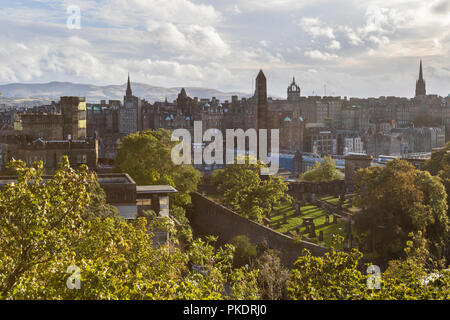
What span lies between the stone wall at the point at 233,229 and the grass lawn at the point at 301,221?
254cm

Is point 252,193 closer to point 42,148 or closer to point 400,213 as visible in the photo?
point 400,213

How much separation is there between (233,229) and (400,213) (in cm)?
811

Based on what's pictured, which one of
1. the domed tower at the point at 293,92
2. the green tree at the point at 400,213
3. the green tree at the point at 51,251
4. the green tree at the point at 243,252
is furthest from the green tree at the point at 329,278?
the domed tower at the point at 293,92

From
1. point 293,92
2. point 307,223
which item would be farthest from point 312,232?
point 293,92

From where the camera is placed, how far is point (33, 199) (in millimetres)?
8156

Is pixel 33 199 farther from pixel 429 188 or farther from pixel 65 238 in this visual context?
pixel 429 188

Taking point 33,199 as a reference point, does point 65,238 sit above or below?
below

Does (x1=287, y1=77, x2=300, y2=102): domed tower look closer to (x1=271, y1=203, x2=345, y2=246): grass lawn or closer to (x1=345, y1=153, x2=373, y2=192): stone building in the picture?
(x1=345, y1=153, x2=373, y2=192): stone building

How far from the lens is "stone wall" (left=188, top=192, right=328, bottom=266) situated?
2370cm

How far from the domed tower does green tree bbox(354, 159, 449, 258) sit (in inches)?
4095

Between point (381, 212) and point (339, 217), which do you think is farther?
point (339, 217)
